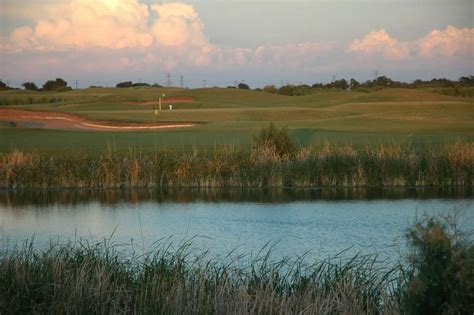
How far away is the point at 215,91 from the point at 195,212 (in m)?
75.4

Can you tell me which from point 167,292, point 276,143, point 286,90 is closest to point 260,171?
point 276,143

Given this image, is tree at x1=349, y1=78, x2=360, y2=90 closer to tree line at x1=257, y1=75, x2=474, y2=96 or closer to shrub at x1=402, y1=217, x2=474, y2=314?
tree line at x1=257, y1=75, x2=474, y2=96

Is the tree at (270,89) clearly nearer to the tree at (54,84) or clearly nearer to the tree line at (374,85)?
the tree line at (374,85)

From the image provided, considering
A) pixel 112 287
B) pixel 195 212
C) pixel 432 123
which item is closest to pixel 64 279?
pixel 112 287

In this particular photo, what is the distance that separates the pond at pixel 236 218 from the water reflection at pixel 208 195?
0.10 ft

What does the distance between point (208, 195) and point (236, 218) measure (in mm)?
4726

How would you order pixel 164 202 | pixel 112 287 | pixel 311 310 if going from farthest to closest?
pixel 164 202
pixel 112 287
pixel 311 310

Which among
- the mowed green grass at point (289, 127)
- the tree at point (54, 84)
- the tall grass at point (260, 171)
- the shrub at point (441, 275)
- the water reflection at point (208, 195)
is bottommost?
the water reflection at point (208, 195)

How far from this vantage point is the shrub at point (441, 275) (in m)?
7.81

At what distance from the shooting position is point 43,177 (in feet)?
92.2

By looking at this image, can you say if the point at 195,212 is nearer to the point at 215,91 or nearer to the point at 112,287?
the point at 112,287

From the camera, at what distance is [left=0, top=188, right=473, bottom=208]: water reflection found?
2581 centimetres

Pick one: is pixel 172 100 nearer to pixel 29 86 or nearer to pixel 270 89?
pixel 270 89

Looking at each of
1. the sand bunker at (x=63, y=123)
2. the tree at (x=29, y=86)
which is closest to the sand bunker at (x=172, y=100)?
the sand bunker at (x=63, y=123)
